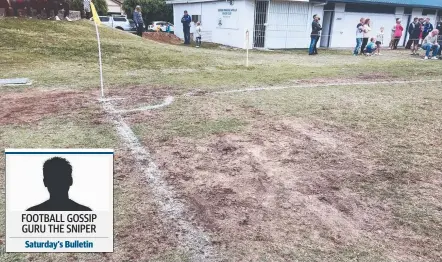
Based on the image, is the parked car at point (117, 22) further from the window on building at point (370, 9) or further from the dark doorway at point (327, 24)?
Answer: the window on building at point (370, 9)

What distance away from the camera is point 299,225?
3.25 meters

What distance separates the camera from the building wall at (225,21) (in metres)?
20.9

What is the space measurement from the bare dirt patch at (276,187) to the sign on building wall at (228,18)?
56.1ft

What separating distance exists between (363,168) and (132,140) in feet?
10.0

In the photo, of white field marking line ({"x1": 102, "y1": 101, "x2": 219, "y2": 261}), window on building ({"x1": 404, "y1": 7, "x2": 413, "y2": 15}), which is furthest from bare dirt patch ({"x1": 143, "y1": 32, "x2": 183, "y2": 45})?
white field marking line ({"x1": 102, "y1": 101, "x2": 219, "y2": 261})

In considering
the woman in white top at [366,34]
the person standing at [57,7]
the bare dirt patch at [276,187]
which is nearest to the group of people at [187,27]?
the person standing at [57,7]

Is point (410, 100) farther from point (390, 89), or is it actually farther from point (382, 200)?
point (382, 200)

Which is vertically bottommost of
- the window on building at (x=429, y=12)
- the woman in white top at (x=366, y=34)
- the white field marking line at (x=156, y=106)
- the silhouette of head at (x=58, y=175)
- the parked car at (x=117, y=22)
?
the white field marking line at (x=156, y=106)

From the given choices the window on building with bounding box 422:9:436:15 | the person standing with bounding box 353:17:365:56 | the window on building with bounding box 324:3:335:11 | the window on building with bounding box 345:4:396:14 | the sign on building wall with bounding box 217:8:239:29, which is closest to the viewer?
the person standing with bounding box 353:17:365:56

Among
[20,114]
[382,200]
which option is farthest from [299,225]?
[20,114]

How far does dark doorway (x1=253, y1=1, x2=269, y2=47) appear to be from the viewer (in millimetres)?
21219

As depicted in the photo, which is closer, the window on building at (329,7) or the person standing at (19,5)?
the person standing at (19,5)

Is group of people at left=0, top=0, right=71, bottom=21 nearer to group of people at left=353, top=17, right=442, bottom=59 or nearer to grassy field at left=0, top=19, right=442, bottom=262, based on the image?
grassy field at left=0, top=19, right=442, bottom=262

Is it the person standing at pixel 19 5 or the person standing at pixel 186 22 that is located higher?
the person standing at pixel 19 5
